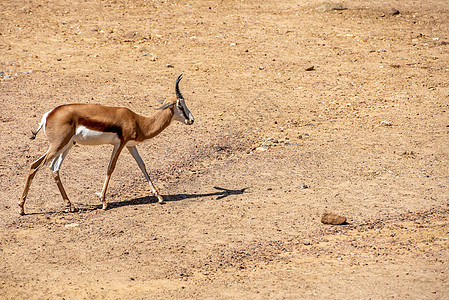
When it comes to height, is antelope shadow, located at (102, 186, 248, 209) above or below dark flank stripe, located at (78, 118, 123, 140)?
below

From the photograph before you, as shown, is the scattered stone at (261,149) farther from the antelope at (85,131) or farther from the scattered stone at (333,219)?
the scattered stone at (333,219)

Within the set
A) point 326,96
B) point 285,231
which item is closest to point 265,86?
point 326,96

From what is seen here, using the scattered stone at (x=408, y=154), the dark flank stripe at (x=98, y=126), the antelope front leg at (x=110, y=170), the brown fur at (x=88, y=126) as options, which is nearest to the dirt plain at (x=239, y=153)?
the scattered stone at (x=408, y=154)

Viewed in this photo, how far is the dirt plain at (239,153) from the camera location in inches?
302

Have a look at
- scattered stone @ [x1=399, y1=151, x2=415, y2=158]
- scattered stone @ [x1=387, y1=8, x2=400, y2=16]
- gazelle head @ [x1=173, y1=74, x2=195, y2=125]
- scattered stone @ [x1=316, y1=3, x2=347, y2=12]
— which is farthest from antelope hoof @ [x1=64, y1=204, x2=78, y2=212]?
scattered stone @ [x1=387, y1=8, x2=400, y2=16]

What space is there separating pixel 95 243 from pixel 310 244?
3015mm

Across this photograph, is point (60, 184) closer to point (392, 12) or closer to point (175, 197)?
point (175, 197)

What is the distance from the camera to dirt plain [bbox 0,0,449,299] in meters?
7.67

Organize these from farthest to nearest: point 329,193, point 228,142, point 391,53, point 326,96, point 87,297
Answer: point 391,53, point 326,96, point 228,142, point 329,193, point 87,297

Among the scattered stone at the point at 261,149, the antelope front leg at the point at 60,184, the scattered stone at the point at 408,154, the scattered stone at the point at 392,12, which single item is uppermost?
the scattered stone at the point at 392,12

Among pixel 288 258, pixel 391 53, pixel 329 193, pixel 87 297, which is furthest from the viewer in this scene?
pixel 391 53

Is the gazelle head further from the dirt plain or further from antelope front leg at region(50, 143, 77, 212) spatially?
antelope front leg at region(50, 143, 77, 212)

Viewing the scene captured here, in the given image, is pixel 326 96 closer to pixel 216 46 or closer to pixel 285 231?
pixel 216 46

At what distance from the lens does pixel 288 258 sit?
796 centimetres
